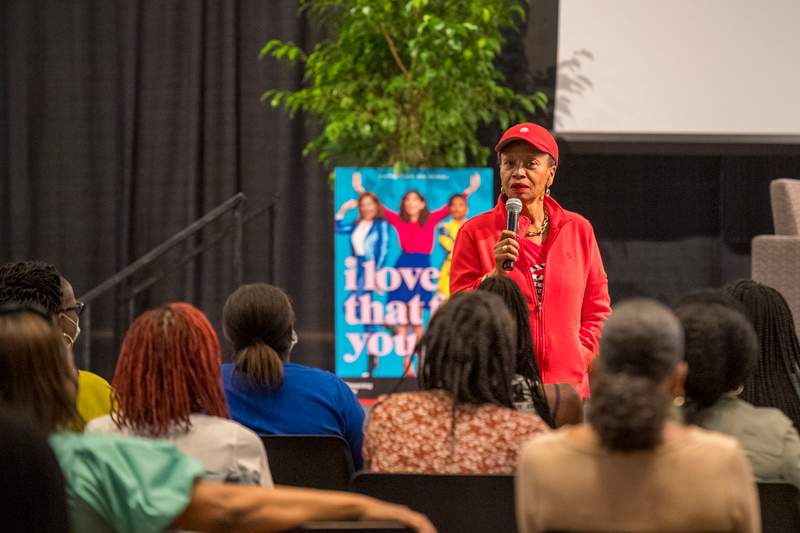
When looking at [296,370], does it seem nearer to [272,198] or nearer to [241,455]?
[241,455]

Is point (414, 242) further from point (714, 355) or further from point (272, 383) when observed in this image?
point (714, 355)

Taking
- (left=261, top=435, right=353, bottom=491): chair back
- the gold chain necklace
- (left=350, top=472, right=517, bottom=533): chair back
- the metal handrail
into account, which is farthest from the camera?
the metal handrail

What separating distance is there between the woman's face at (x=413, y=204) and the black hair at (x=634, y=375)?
3.24 m

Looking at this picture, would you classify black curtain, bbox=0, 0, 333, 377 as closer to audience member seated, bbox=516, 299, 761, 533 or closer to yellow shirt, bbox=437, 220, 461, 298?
yellow shirt, bbox=437, 220, 461, 298

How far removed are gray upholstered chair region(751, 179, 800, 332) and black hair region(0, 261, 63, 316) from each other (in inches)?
121

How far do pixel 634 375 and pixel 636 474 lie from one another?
0.47 ft

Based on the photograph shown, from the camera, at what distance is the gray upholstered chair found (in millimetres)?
3619

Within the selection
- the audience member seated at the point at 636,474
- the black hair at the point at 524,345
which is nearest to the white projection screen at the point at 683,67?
the black hair at the point at 524,345

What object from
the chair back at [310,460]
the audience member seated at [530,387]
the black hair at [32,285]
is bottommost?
the chair back at [310,460]

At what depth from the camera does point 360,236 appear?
4371 mm

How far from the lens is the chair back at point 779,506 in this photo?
52.7 inches

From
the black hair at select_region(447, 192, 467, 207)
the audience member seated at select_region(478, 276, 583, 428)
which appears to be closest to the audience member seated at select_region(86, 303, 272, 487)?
the audience member seated at select_region(478, 276, 583, 428)

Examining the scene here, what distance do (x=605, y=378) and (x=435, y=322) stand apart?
1.77 ft

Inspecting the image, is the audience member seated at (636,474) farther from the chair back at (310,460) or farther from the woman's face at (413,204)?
the woman's face at (413,204)
